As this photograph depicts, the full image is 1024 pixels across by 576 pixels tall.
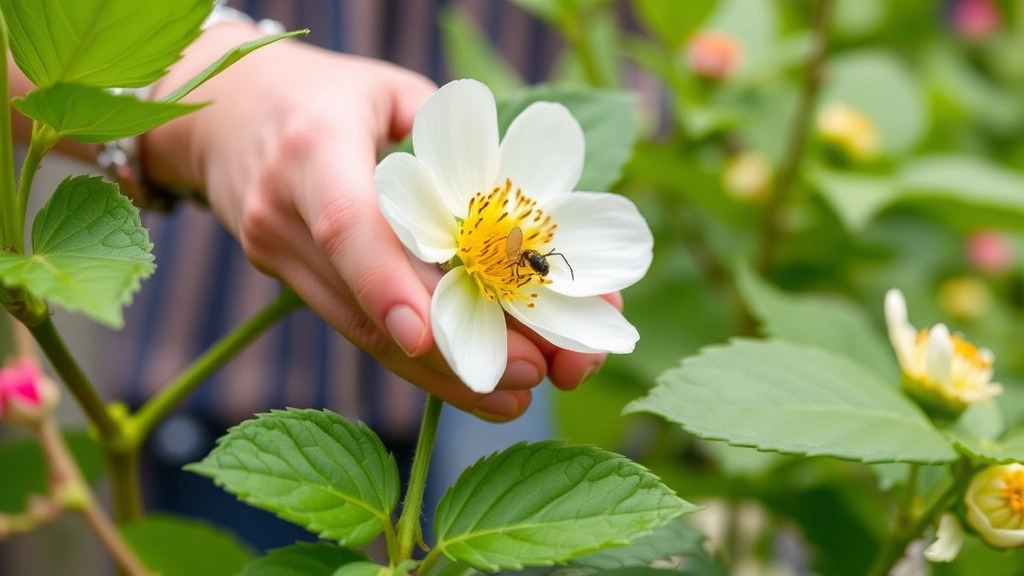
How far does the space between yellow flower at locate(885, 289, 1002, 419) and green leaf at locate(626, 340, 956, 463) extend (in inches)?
0.5

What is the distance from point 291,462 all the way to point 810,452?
156 mm

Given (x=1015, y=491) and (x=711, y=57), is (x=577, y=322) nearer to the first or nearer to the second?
(x=1015, y=491)

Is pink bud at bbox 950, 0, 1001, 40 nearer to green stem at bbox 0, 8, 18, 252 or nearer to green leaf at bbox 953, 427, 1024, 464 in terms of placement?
green leaf at bbox 953, 427, 1024, 464

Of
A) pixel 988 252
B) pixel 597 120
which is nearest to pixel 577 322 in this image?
pixel 597 120

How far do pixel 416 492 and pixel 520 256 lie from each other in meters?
0.08

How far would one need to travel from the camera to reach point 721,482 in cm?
55

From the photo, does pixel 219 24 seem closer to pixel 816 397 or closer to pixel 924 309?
pixel 816 397

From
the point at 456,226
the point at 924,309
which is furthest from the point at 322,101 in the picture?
the point at 924,309

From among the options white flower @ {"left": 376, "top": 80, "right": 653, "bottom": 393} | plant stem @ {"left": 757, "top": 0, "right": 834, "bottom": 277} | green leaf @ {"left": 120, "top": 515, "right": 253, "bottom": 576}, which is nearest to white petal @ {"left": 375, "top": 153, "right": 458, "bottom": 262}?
white flower @ {"left": 376, "top": 80, "right": 653, "bottom": 393}

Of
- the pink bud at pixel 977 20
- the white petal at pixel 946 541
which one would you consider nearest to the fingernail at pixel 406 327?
the white petal at pixel 946 541

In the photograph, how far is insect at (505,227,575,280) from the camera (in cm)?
29

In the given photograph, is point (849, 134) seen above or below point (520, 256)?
below

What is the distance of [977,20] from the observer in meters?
1.15

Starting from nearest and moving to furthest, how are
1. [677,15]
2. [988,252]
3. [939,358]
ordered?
[939,358] → [677,15] → [988,252]
